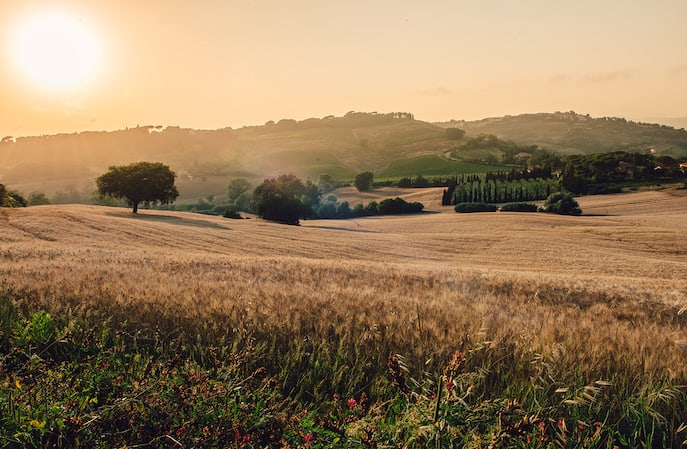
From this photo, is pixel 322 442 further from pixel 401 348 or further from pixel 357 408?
pixel 401 348

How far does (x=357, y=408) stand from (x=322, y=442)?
0.33 m

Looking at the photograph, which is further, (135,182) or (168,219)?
(135,182)

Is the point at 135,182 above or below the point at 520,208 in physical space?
above

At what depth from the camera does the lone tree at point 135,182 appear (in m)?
63.5

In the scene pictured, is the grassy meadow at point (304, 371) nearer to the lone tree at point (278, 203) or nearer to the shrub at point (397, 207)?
the lone tree at point (278, 203)

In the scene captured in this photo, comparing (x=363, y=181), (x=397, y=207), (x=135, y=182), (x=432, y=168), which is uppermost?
(x=135, y=182)

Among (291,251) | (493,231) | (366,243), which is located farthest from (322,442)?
(493,231)

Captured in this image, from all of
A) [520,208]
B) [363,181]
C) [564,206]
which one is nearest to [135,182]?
[520,208]

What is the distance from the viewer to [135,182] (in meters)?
63.7

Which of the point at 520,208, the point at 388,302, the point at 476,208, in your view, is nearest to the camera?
the point at 388,302

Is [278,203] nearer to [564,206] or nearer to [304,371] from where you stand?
[564,206]

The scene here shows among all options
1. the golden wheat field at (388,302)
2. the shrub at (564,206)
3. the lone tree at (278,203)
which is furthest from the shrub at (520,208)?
the golden wheat field at (388,302)

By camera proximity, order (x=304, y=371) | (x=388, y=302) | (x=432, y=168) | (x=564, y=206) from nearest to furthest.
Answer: (x=304, y=371) → (x=388, y=302) → (x=564, y=206) → (x=432, y=168)

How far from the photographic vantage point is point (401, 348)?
4.34 m
